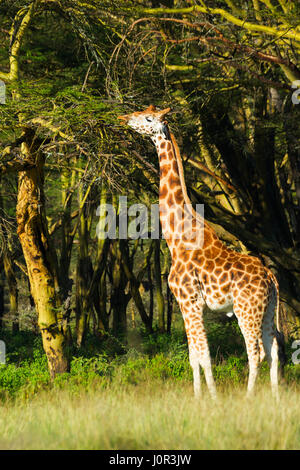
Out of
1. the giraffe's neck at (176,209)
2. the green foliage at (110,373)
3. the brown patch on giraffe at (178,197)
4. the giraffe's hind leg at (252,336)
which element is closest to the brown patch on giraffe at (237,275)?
the giraffe's hind leg at (252,336)

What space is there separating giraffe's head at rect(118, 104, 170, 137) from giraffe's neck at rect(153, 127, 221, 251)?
16cm

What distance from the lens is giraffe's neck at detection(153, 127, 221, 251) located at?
8719 mm

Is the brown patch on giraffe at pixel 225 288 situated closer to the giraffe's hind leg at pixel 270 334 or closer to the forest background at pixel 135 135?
the giraffe's hind leg at pixel 270 334

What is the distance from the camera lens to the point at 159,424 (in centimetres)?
672

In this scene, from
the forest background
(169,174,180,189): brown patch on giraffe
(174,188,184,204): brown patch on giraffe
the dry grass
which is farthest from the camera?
the forest background

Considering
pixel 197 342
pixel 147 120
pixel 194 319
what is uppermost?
pixel 147 120

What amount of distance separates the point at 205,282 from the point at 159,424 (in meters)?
2.28

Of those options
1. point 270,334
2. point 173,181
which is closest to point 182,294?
point 270,334

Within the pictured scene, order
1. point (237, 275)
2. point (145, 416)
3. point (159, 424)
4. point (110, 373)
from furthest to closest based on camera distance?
point (110, 373) < point (237, 275) < point (145, 416) < point (159, 424)

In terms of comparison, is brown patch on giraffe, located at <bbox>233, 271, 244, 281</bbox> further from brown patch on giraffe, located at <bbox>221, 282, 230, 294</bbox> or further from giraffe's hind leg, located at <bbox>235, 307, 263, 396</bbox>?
giraffe's hind leg, located at <bbox>235, 307, 263, 396</bbox>

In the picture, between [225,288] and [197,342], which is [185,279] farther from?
[197,342]

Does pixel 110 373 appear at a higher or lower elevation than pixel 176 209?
lower

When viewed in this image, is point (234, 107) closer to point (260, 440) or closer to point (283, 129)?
point (283, 129)

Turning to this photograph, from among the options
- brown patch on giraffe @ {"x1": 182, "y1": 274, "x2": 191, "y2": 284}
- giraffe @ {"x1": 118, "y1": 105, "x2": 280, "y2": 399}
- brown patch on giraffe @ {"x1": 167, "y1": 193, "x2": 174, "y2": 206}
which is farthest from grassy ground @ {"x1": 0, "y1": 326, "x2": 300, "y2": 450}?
brown patch on giraffe @ {"x1": 167, "y1": 193, "x2": 174, "y2": 206}
